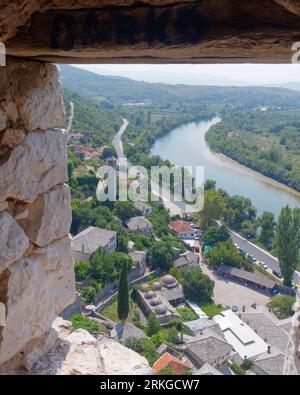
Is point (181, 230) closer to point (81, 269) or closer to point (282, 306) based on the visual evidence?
point (282, 306)

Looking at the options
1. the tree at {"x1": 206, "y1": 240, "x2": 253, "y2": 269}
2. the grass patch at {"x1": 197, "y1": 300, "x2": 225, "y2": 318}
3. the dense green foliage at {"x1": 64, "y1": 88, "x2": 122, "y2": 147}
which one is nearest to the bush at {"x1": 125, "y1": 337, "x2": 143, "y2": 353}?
the grass patch at {"x1": 197, "y1": 300, "x2": 225, "y2": 318}

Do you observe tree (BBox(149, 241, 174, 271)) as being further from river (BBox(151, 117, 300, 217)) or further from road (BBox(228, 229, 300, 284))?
river (BBox(151, 117, 300, 217))

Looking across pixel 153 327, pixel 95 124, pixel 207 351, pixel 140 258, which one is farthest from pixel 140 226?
pixel 95 124

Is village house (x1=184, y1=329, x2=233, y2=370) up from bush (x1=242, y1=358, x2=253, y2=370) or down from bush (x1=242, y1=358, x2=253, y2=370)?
up

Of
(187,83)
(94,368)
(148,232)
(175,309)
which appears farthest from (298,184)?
(187,83)

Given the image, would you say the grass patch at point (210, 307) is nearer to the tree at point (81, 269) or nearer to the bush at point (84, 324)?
the tree at point (81, 269)
